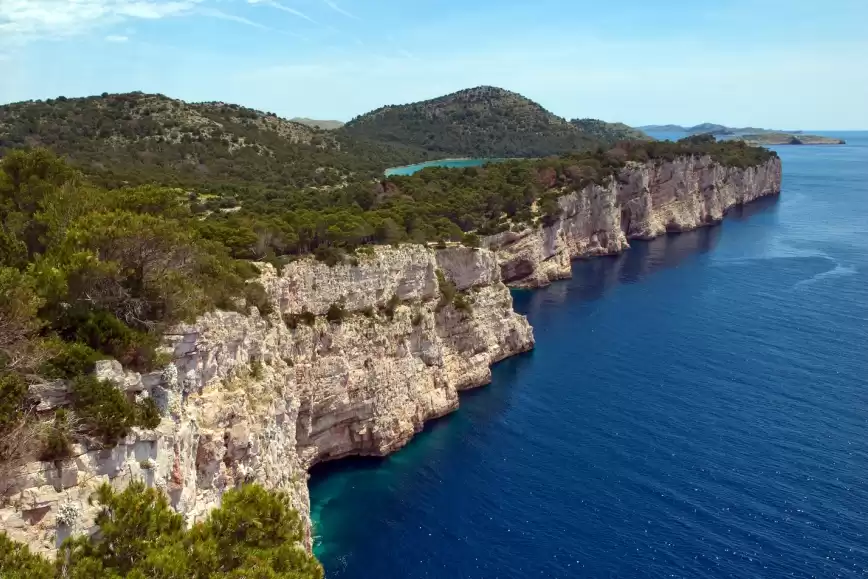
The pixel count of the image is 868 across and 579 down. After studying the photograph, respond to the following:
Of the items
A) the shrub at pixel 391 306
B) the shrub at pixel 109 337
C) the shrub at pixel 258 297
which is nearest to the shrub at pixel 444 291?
the shrub at pixel 391 306

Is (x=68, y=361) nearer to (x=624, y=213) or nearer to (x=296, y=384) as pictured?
(x=296, y=384)

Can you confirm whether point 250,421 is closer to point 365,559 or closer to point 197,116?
point 365,559

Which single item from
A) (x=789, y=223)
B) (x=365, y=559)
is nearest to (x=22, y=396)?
(x=365, y=559)

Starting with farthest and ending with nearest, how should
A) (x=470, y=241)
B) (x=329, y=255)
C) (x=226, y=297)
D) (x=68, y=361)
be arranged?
(x=470, y=241) → (x=329, y=255) → (x=226, y=297) → (x=68, y=361)

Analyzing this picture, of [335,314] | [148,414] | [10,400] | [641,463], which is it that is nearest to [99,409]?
[148,414]

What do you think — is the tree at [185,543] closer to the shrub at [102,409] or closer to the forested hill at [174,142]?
the shrub at [102,409]

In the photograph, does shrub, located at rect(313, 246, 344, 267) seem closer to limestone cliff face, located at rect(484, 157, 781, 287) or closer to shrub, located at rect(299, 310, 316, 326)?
shrub, located at rect(299, 310, 316, 326)
